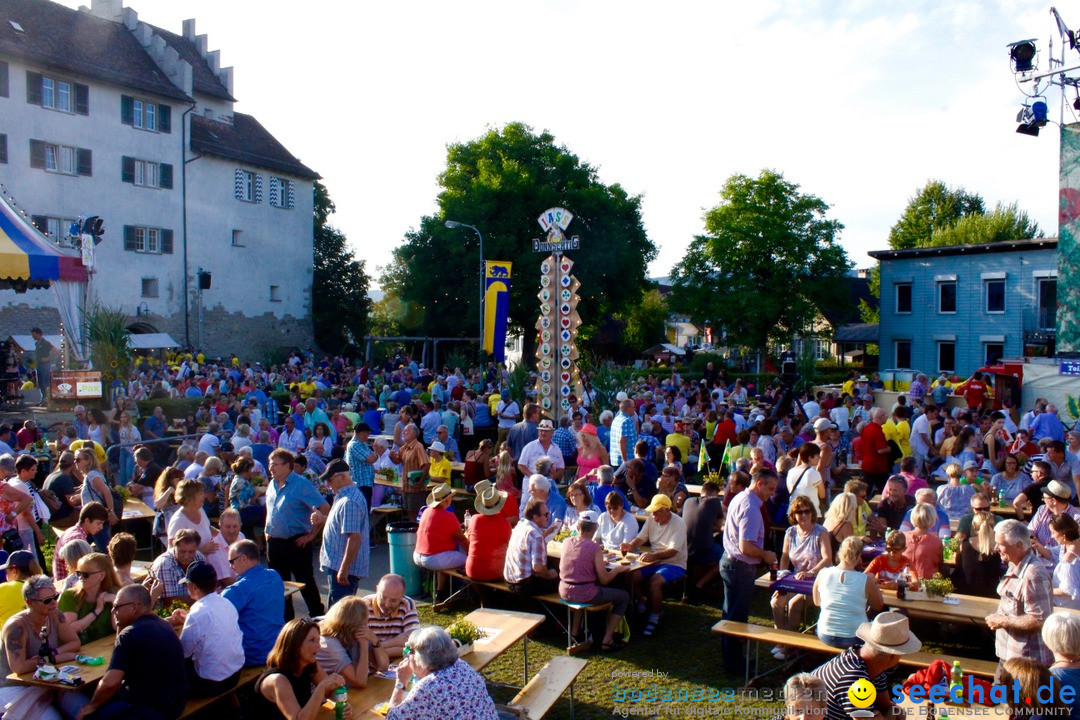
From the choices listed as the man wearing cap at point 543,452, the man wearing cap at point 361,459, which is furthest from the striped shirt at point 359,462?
the man wearing cap at point 543,452

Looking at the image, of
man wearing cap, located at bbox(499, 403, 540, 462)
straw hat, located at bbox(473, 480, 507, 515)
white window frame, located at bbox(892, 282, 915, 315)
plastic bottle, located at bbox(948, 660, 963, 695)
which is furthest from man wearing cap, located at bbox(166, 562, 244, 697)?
white window frame, located at bbox(892, 282, 915, 315)

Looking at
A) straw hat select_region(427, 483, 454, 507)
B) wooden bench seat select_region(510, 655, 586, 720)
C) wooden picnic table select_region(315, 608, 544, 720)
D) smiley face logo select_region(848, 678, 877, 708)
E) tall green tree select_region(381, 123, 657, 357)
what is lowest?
wooden bench seat select_region(510, 655, 586, 720)

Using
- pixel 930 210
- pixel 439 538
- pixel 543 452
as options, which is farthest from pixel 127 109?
pixel 930 210

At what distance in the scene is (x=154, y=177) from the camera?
117 ft

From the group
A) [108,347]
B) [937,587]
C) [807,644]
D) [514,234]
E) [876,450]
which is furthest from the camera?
[514,234]

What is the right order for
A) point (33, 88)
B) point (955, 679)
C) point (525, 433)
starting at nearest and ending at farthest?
point (955, 679), point (525, 433), point (33, 88)

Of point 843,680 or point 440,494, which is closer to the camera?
point 843,680

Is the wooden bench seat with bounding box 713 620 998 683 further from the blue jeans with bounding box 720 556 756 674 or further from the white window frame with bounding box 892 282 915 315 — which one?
the white window frame with bounding box 892 282 915 315

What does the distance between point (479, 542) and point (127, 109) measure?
32.9m

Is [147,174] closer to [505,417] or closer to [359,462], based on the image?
[505,417]

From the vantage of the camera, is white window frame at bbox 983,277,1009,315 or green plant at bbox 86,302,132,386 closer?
green plant at bbox 86,302,132,386

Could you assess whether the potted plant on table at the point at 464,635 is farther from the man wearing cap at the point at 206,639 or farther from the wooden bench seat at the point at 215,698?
the man wearing cap at the point at 206,639

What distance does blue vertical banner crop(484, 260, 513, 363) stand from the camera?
21469 millimetres

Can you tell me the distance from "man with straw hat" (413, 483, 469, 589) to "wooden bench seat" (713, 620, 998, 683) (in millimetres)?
2847
